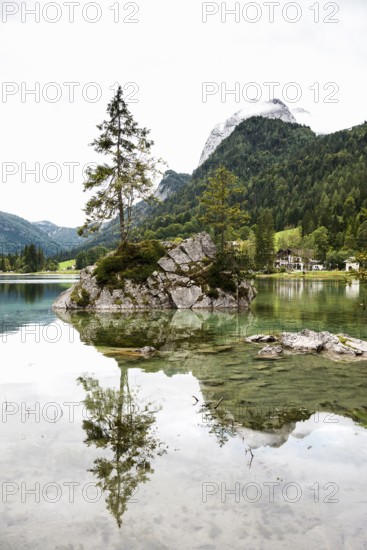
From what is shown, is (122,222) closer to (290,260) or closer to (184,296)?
(184,296)

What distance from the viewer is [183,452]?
8.75m

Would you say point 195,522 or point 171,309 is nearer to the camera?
point 195,522

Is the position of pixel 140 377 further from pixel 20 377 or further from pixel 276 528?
pixel 276 528

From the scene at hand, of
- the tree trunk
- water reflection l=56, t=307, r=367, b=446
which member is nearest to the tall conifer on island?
the tree trunk

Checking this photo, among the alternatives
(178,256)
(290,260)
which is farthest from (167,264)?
(290,260)

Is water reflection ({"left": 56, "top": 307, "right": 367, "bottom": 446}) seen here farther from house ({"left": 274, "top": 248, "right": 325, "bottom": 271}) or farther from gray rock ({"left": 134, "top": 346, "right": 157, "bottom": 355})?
house ({"left": 274, "top": 248, "right": 325, "bottom": 271})

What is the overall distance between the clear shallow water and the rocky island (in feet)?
79.7

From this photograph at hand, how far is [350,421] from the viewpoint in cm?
1045

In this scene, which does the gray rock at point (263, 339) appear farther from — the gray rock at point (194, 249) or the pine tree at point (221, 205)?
the pine tree at point (221, 205)

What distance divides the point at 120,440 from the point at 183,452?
1536 mm

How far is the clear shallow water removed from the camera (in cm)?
613

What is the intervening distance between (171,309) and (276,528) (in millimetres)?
35753

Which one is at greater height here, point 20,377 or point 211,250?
point 211,250

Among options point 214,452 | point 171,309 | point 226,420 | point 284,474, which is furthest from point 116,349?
point 171,309
